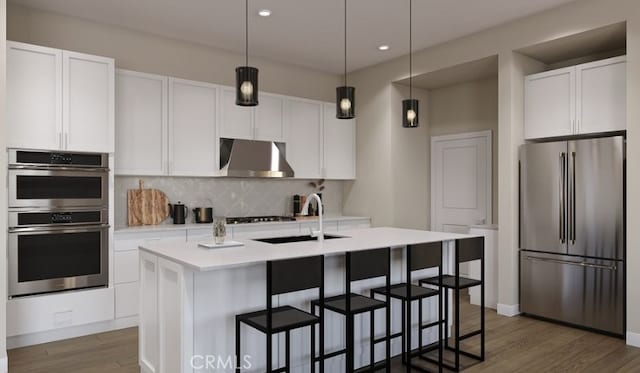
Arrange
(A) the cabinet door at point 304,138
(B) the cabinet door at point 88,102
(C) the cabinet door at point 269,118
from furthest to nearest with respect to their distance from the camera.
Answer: (A) the cabinet door at point 304,138, (C) the cabinet door at point 269,118, (B) the cabinet door at point 88,102

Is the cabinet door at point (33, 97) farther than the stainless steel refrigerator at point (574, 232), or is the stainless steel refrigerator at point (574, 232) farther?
the stainless steel refrigerator at point (574, 232)

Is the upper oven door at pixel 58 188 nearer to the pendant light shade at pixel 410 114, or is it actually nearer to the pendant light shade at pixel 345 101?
the pendant light shade at pixel 345 101

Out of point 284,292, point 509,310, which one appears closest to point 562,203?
point 509,310

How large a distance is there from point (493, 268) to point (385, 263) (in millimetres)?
2488

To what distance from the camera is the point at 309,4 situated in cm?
418

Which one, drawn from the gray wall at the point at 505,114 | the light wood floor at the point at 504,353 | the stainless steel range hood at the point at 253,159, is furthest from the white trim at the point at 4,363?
the gray wall at the point at 505,114

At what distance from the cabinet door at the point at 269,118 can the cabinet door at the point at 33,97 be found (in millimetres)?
2182

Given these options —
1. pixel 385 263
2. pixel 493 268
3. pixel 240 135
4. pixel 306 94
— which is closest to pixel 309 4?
pixel 240 135

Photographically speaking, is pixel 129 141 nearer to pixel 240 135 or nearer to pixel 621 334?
pixel 240 135

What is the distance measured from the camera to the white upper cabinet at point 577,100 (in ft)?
13.2

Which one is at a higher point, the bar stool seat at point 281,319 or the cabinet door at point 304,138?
the cabinet door at point 304,138

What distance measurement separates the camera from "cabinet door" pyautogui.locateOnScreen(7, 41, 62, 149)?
145 inches

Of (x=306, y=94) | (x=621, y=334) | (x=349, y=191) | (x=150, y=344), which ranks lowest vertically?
(x=621, y=334)

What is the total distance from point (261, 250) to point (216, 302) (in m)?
0.42
